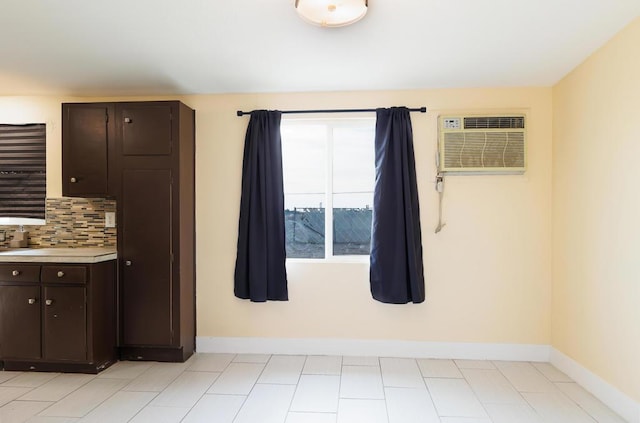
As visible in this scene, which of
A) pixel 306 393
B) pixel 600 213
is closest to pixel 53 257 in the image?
pixel 306 393

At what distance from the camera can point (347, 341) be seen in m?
3.25

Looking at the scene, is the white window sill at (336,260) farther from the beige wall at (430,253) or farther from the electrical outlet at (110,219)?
the electrical outlet at (110,219)

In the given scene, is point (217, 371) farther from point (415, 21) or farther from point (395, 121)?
point (415, 21)

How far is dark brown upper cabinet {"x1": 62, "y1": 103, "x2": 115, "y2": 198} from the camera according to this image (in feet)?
10.2

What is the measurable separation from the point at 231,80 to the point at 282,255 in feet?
4.92

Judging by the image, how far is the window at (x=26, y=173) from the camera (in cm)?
347

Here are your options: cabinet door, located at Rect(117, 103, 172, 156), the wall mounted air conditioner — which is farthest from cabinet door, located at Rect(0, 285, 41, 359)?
the wall mounted air conditioner

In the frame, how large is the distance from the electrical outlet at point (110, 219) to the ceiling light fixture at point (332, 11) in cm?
250

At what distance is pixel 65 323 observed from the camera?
2848 mm

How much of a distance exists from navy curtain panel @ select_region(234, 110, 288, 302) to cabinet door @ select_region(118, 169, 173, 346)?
Result: 594mm

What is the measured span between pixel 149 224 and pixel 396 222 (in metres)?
2.02

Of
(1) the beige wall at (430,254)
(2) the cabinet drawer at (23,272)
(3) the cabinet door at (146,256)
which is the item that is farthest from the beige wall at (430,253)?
(2) the cabinet drawer at (23,272)

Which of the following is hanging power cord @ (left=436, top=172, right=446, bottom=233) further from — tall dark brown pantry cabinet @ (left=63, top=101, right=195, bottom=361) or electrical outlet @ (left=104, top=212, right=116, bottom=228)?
electrical outlet @ (left=104, top=212, right=116, bottom=228)

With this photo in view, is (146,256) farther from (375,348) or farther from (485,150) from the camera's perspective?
(485,150)
